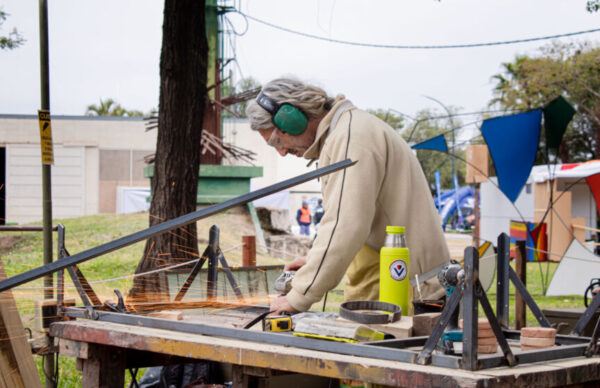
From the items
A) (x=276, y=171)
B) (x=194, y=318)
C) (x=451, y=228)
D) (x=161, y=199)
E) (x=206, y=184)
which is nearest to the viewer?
(x=194, y=318)

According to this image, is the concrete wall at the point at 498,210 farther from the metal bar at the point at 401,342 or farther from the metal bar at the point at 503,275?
the metal bar at the point at 401,342

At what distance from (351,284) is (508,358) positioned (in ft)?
4.10

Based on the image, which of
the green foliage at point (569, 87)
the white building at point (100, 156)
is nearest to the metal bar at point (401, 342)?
the green foliage at point (569, 87)

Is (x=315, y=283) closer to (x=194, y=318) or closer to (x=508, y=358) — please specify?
(x=194, y=318)

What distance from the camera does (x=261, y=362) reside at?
1.76 m

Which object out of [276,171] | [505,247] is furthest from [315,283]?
[276,171]

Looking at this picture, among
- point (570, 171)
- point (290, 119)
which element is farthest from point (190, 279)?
point (570, 171)

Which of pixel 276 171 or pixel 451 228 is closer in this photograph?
pixel 451 228

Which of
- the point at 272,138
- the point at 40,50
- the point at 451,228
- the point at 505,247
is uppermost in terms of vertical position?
the point at 40,50

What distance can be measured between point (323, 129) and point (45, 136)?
2074 mm

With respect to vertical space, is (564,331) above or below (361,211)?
below

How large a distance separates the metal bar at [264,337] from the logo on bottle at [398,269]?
469 millimetres

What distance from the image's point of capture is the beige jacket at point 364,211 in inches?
90.5

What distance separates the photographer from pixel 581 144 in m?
30.6
